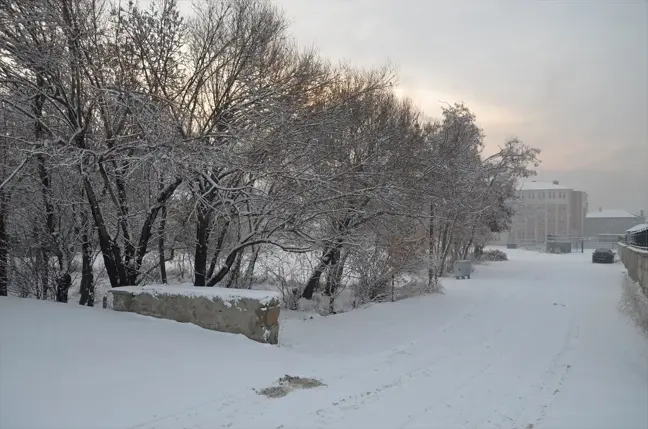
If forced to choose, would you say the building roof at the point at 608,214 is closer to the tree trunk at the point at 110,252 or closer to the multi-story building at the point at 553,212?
the multi-story building at the point at 553,212

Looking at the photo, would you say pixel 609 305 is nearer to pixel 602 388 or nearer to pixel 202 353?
pixel 602 388

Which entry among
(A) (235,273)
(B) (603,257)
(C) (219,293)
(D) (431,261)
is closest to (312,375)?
(C) (219,293)

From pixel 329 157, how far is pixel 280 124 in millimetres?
2277

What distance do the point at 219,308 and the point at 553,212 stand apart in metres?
101

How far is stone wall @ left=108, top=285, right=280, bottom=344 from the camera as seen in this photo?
26.6 feet

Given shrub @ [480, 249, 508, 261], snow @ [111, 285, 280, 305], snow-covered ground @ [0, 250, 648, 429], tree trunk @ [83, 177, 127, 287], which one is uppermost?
tree trunk @ [83, 177, 127, 287]

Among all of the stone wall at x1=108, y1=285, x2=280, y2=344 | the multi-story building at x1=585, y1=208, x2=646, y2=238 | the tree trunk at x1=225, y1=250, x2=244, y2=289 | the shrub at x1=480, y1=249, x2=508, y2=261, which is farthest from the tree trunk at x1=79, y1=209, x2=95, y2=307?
the multi-story building at x1=585, y1=208, x2=646, y2=238

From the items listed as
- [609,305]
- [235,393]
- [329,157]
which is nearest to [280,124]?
[329,157]

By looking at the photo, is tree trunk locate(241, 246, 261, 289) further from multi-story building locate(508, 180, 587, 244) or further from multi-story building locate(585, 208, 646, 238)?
multi-story building locate(585, 208, 646, 238)

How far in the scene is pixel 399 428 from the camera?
5.20m

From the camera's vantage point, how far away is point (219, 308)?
8305 millimetres

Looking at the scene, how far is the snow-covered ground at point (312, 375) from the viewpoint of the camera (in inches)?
205

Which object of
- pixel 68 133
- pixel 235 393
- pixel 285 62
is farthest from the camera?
pixel 285 62

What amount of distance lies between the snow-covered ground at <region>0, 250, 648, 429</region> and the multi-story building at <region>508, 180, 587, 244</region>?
277 ft
